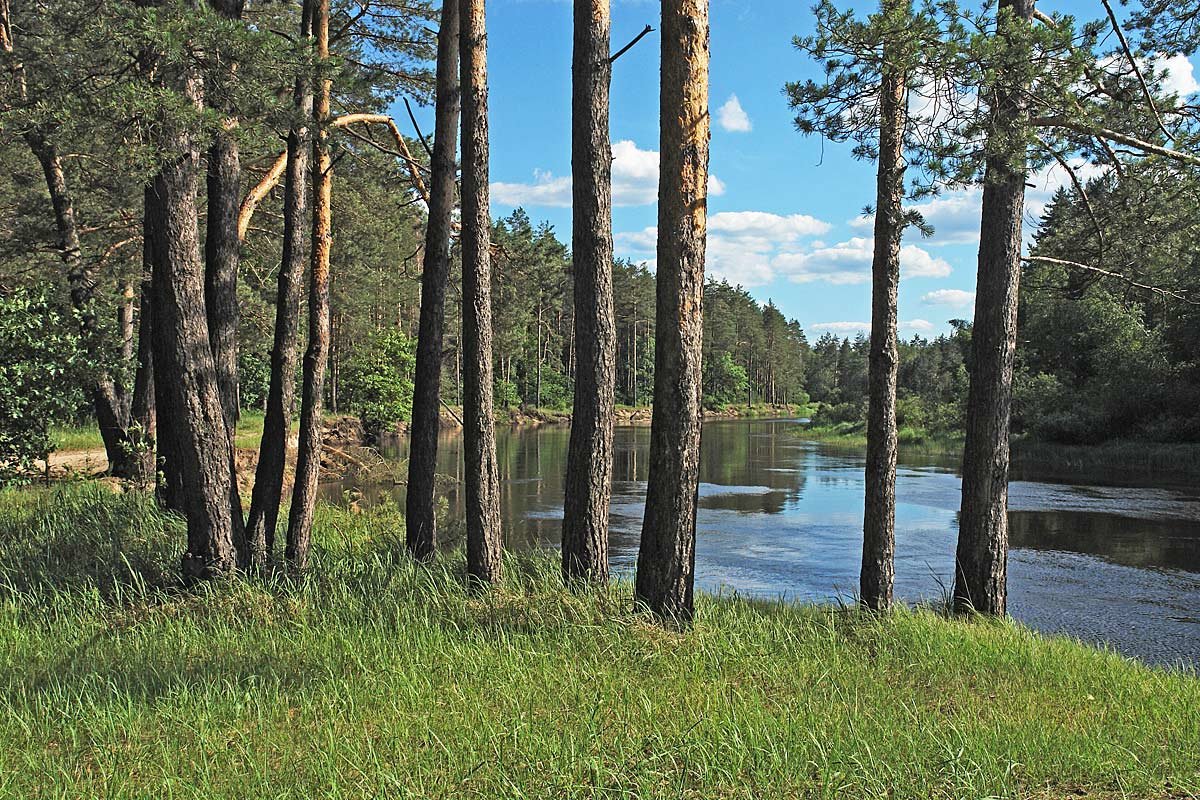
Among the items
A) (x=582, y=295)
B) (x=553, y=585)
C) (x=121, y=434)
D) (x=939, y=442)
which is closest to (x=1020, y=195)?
(x=582, y=295)

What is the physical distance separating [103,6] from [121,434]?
8.35m

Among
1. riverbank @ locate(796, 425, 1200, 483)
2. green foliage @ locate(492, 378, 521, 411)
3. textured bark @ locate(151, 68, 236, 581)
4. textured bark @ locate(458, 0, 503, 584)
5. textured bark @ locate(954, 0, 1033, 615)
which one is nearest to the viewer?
textured bark @ locate(151, 68, 236, 581)

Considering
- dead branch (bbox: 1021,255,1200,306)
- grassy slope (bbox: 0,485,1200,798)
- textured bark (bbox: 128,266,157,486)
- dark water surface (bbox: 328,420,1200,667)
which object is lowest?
dark water surface (bbox: 328,420,1200,667)

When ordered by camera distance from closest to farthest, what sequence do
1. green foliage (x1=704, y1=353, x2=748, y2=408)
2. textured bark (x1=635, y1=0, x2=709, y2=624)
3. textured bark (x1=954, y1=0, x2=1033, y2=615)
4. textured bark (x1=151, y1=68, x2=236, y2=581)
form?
textured bark (x1=635, y1=0, x2=709, y2=624) → textured bark (x1=151, y1=68, x2=236, y2=581) → textured bark (x1=954, y1=0, x2=1033, y2=615) → green foliage (x1=704, y1=353, x2=748, y2=408)

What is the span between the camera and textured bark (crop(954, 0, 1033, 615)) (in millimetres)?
7695

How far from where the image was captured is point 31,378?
440 inches

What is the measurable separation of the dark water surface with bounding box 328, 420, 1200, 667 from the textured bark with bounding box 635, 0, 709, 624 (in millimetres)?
3610

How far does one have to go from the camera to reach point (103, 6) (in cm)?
833

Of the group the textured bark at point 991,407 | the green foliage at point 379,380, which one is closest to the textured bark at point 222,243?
the textured bark at point 991,407

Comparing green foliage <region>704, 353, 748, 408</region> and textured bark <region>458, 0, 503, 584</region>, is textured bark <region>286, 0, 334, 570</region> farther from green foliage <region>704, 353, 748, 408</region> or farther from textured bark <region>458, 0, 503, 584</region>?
green foliage <region>704, 353, 748, 408</region>

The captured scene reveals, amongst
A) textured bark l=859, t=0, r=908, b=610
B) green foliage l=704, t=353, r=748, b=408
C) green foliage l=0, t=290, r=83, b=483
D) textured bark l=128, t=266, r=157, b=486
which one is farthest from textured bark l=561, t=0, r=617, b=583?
green foliage l=704, t=353, r=748, b=408

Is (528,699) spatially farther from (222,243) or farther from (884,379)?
(222,243)

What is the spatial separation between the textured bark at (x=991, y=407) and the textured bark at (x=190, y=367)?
20.8ft

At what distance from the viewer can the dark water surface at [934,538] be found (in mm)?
10648
